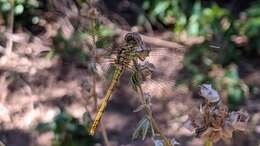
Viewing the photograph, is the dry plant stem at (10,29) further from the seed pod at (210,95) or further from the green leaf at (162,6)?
the seed pod at (210,95)

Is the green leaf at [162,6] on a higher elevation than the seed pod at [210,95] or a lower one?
higher

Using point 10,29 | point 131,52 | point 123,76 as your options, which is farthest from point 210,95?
point 10,29

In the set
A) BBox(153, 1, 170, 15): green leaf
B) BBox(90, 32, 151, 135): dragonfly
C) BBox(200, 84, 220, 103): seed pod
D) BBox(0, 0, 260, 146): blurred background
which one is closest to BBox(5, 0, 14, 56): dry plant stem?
BBox(0, 0, 260, 146): blurred background

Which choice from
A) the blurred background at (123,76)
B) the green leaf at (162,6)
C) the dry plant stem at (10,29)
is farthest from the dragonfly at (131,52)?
the green leaf at (162,6)

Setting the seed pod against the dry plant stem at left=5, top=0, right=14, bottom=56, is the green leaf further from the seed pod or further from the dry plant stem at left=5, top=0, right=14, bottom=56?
the seed pod

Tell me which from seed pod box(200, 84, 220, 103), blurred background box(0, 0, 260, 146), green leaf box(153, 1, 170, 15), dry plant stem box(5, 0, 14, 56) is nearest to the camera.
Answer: seed pod box(200, 84, 220, 103)

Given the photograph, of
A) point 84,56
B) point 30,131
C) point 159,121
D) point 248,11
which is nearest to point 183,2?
point 248,11

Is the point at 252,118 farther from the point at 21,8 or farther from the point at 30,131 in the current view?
the point at 21,8

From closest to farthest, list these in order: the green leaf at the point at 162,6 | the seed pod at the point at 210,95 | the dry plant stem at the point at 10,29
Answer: the seed pod at the point at 210,95 < the dry plant stem at the point at 10,29 < the green leaf at the point at 162,6
